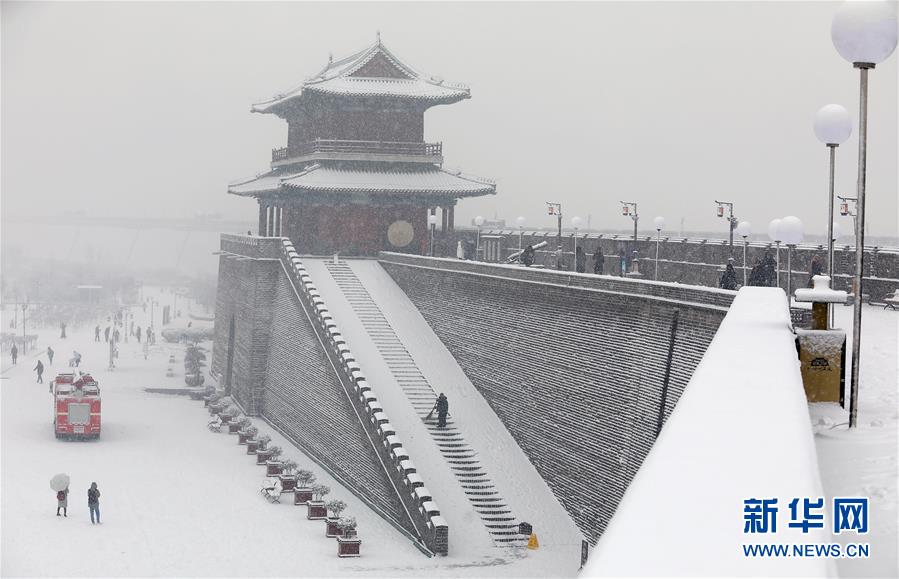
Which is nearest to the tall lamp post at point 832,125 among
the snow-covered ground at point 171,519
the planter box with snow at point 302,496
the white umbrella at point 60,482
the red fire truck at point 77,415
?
the snow-covered ground at point 171,519

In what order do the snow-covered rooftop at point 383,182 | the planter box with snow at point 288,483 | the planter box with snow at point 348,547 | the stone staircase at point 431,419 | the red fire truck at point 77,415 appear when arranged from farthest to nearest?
the snow-covered rooftop at point 383,182, the red fire truck at point 77,415, the planter box with snow at point 288,483, the stone staircase at point 431,419, the planter box with snow at point 348,547

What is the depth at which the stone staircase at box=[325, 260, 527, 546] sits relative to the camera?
22422 mm

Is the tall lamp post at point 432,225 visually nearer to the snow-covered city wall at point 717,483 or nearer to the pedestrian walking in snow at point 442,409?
the pedestrian walking in snow at point 442,409

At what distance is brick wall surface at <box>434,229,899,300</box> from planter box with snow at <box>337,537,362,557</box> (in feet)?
35.5

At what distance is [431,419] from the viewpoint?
26.5 m

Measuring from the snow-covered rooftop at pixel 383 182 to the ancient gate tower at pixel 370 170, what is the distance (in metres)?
0.03

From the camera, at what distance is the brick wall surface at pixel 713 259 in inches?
905

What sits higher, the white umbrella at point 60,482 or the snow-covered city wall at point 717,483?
the snow-covered city wall at point 717,483

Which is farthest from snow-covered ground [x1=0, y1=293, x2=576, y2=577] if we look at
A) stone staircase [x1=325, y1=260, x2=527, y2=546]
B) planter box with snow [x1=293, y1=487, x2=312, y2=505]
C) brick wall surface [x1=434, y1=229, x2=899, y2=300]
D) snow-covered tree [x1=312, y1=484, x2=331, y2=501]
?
brick wall surface [x1=434, y1=229, x2=899, y2=300]

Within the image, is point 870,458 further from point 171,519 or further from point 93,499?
point 93,499

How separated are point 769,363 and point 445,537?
48.3 feet

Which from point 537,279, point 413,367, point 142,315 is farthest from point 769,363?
point 142,315

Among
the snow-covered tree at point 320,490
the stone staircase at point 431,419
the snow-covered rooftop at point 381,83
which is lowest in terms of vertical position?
the snow-covered tree at point 320,490

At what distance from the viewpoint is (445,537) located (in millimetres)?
21078
